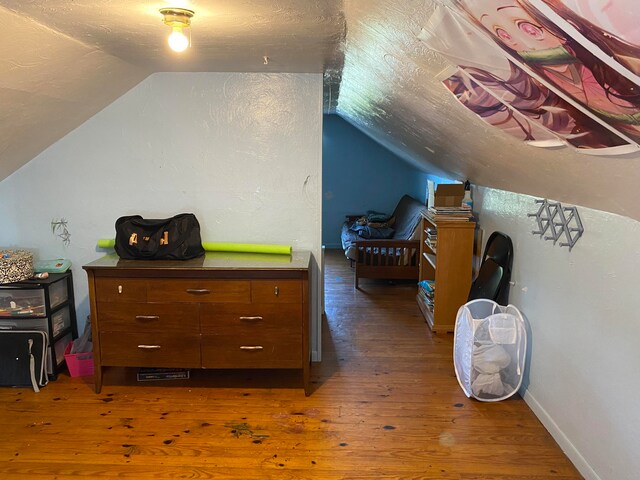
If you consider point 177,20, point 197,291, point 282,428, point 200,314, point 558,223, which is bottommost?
point 282,428

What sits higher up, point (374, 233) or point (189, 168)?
point (189, 168)

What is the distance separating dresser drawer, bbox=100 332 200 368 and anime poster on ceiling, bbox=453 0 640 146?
224cm

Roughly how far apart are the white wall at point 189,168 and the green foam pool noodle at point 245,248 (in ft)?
0.28

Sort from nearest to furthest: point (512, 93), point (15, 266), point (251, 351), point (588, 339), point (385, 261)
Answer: point (512, 93) < point (588, 339) < point (251, 351) < point (15, 266) < point (385, 261)

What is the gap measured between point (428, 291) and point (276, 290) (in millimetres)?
1730

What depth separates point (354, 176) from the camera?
7145 mm

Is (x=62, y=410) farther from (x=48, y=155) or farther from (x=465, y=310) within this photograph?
(x=465, y=310)

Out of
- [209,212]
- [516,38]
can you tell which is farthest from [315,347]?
[516,38]

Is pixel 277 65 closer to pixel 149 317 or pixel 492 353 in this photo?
pixel 149 317

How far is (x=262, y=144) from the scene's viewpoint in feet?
10.1

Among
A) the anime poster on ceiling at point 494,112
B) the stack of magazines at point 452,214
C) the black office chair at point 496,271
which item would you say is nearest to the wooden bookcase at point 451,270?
the stack of magazines at point 452,214

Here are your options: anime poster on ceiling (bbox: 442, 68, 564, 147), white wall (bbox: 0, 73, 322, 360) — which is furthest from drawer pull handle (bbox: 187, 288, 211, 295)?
anime poster on ceiling (bbox: 442, 68, 564, 147)

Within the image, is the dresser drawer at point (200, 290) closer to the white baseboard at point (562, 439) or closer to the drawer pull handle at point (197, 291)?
the drawer pull handle at point (197, 291)

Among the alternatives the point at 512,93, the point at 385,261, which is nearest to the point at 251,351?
the point at 512,93
